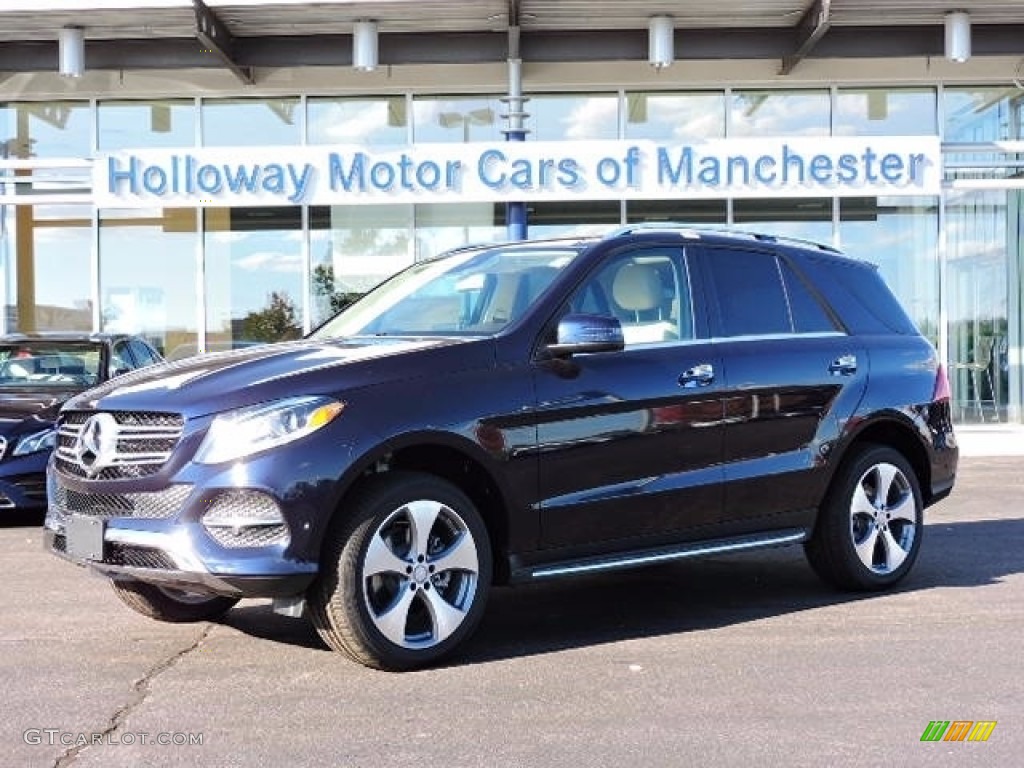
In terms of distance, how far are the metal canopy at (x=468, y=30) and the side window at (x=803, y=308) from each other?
8.44m

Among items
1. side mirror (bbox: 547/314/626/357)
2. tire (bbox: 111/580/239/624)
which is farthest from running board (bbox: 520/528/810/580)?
tire (bbox: 111/580/239/624)

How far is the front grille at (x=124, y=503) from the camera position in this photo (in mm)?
4570

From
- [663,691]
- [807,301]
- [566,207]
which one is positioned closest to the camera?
[663,691]

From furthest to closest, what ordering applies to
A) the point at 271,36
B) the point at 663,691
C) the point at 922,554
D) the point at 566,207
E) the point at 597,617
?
the point at 566,207 < the point at 271,36 < the point at 922,554 < the point at 597,617 < the point at 663,691

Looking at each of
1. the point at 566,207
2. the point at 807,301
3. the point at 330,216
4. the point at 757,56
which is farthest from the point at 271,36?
the point at 807,301

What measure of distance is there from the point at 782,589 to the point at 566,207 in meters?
10.6

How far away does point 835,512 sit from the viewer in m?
6.30

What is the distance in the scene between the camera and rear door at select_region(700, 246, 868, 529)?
5848mm

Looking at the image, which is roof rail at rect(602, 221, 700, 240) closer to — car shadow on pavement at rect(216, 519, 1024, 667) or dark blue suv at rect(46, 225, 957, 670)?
dark blue suv at rect(46, 225, 957, 670)

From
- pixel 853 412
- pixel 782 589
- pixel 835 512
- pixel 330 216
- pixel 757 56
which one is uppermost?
pixel 757 56

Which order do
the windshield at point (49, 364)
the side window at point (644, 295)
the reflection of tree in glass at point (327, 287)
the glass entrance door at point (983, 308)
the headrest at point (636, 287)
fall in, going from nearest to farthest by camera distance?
1. the side window at point (644, 295)
2. the headrest at point (636, 287)
3. the windshield at point (49, 364)
4. the reflection of tree in glass at point (327, 287)
5. the glass entrance door at point (983, 308)

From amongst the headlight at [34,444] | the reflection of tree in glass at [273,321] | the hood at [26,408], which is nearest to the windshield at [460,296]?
the headlight at [34,444]

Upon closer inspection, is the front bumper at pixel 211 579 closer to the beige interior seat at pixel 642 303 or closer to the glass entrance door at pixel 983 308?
the beige interior seat at pixel 642 303

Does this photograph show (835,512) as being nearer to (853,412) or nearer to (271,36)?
(853,412)
